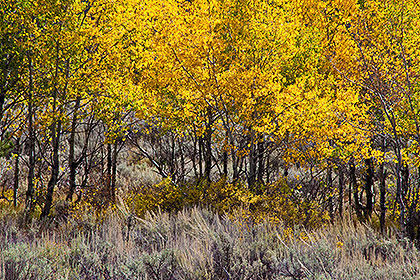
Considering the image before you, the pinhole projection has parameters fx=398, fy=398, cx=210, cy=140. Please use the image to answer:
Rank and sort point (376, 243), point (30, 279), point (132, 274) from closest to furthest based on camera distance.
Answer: point (30, 279)
point (132, 274)
point (376, 243)

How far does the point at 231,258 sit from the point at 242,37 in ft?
15.8

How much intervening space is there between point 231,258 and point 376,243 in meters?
1.83

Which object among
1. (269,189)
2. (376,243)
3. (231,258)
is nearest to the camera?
(231,258)

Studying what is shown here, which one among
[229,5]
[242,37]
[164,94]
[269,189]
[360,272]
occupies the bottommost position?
[360,272]

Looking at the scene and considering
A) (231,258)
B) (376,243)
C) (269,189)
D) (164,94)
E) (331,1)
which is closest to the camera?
(231,258)

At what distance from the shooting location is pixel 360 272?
12.1 ft

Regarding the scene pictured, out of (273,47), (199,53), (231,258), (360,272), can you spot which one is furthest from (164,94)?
(360,272)

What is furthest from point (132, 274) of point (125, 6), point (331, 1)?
point (331, 1)

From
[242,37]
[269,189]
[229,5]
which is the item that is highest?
[229,5]

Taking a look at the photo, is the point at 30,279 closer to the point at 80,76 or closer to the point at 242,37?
the point at 80,76

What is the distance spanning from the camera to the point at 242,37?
299 inches

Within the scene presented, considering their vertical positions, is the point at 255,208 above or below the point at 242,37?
below

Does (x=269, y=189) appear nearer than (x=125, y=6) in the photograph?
No

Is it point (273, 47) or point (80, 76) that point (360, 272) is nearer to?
point (273, 47)
